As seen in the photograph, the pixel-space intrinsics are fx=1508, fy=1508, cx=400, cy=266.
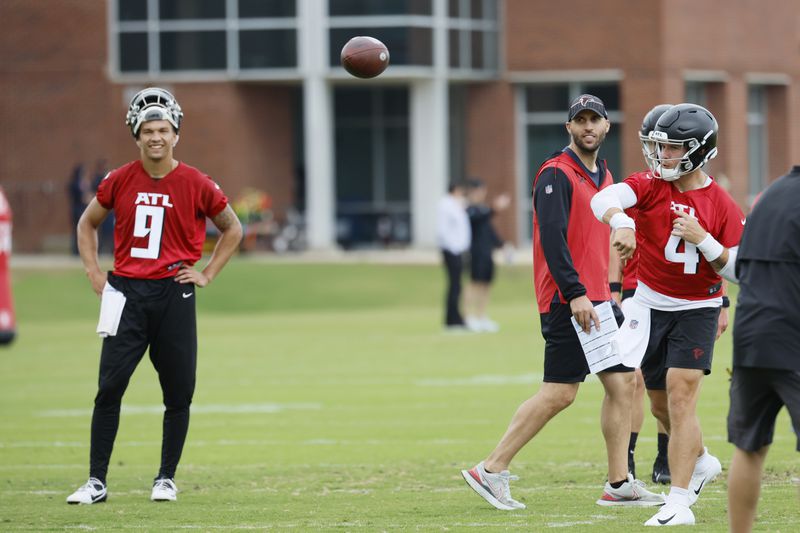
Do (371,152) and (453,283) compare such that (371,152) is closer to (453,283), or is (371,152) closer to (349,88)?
(349,88)

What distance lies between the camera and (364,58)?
30.7 feet

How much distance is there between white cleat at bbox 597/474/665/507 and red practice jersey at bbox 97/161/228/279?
2673 mm

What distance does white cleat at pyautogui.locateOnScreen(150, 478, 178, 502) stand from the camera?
846 centimetres

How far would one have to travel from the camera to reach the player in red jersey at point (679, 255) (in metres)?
7.28

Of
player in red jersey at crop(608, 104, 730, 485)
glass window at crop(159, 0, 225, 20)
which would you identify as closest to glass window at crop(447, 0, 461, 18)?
glass window at crop(159, 0, 225, 20)

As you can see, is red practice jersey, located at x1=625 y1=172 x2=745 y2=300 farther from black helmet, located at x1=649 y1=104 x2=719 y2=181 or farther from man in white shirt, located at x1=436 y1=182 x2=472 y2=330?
man in white shirt, located at x1=436 y1=182 x2=472 y2=330

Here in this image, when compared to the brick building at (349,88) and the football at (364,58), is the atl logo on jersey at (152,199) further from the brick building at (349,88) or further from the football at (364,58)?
the brick building at (349,88)

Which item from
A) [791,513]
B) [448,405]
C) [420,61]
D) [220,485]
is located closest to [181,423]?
[220,485]

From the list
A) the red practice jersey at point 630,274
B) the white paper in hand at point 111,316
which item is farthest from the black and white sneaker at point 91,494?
the red practice jersey at point 630,274

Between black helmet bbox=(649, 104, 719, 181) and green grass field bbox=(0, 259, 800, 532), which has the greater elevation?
black helmet bbox=(649, 104, 719, 181)

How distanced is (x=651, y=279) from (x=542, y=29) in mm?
31383

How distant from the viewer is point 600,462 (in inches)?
383

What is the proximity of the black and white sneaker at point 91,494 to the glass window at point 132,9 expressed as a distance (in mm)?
29515

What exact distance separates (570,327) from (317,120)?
29636 mm
